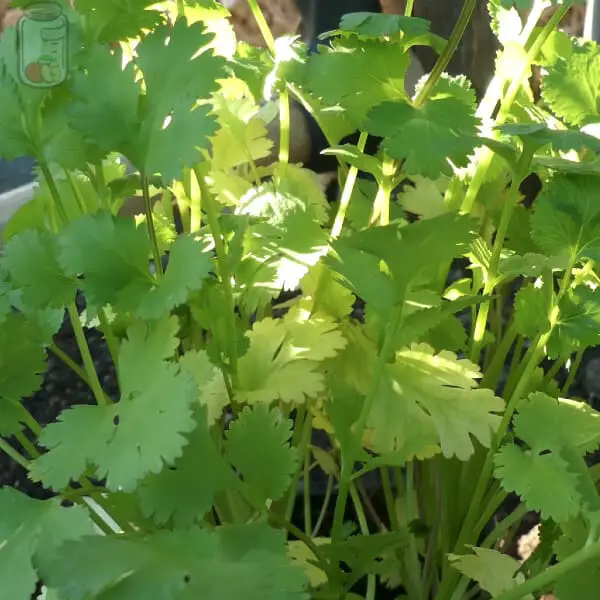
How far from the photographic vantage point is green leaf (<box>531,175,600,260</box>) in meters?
0.39

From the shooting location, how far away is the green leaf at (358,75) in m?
0.37

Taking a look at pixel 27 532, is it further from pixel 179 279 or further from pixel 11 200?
pixel 11 200

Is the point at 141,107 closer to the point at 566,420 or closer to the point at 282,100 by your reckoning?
the point at 282,100

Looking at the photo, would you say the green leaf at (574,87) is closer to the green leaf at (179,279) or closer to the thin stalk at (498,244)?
the thin stalk at (498,244)

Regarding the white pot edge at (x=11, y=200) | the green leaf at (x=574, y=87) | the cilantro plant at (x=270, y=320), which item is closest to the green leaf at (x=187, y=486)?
the cilantro plant at (x=270, y=320)

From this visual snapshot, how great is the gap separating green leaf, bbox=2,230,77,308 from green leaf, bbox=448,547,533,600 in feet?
0.92

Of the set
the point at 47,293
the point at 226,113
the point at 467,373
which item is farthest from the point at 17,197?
the point at 467,373

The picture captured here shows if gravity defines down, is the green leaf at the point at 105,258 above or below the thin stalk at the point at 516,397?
above

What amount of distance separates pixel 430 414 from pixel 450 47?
202 mm

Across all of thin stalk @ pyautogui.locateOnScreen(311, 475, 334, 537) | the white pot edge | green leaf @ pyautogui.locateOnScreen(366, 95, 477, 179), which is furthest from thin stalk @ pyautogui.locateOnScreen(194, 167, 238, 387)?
the white pot edge

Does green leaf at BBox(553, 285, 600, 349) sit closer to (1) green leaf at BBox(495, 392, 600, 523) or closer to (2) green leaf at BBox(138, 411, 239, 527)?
(1) green leaf at BBox(495, 392, 600, 523)

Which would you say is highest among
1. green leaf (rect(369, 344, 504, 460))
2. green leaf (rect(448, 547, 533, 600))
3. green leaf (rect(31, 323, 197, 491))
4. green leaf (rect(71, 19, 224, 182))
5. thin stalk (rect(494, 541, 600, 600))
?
green leaf (rect(71, 19, 224, 182))

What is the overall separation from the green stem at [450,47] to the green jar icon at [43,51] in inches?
7.5

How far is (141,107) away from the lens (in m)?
0.35
